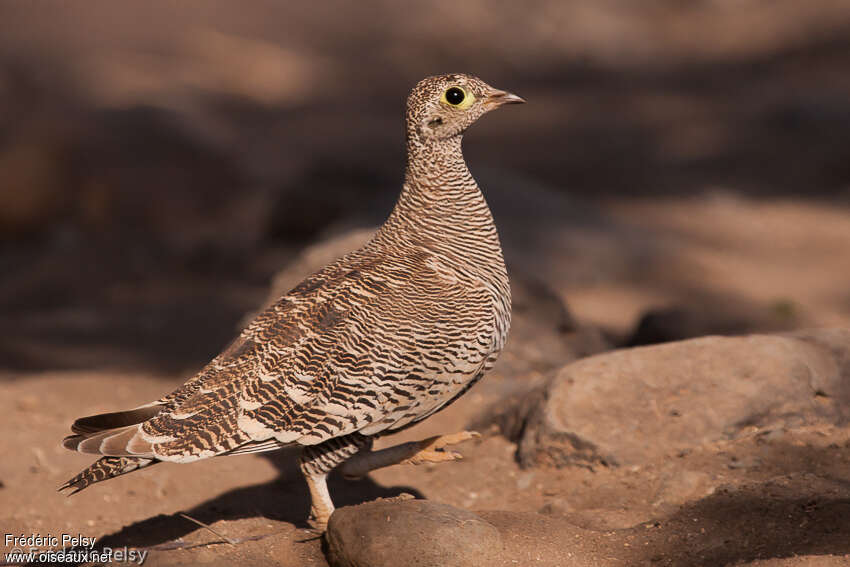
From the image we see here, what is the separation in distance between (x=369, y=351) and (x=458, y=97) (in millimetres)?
1483

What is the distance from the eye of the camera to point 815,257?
11.9 metres

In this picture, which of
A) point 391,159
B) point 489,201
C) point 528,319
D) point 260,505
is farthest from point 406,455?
point 391,159

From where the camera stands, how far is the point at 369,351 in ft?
15.5

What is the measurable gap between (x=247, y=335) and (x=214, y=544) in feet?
3.44

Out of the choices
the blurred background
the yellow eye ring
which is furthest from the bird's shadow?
the yellow eye ring

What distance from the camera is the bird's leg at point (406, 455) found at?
5133 millimetres

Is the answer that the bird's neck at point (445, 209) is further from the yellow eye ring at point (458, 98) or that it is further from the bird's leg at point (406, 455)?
the bird's leg at point (406, 455)

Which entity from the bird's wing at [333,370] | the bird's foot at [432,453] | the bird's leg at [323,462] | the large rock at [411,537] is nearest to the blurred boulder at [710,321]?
the bird's foot at [432,453]

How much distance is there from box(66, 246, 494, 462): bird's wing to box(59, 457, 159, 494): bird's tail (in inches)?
2.9

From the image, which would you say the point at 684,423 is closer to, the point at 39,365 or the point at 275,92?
the point at 39,365

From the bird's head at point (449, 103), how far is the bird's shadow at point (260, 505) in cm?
234

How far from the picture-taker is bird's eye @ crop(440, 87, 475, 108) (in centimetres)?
522

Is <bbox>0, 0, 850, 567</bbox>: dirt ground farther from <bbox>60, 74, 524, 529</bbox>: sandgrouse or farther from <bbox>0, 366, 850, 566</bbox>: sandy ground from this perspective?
<bbox>60, 74, 524, 529</bbox>: sandgrouse

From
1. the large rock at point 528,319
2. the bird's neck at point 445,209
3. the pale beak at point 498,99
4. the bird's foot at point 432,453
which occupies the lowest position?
the bird's foot at point 432,453
